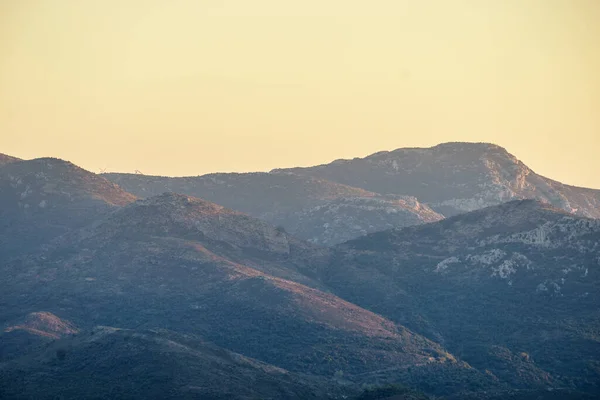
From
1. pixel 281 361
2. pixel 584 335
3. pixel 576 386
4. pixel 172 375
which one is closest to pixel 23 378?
pixel 172 375

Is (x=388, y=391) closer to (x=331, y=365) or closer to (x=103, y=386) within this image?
(x=331, y=365)

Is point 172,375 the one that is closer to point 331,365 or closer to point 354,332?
point 331,365

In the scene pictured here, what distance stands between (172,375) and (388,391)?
3077 centimetres

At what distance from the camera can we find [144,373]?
15062 centimetres

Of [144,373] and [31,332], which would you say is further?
[31,332]

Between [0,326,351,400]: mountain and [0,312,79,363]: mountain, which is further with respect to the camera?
[0,312,79,363]: mountain

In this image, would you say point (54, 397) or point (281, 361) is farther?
point (281, 361)

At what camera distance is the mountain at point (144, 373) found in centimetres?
14400

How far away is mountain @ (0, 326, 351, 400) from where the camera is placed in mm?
144000

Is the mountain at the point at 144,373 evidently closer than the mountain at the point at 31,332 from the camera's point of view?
Yes

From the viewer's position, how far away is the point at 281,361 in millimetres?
180125

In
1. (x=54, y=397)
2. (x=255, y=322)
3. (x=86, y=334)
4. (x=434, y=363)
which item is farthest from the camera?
(x=255, y=322)

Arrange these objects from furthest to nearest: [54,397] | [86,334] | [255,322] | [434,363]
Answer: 1. [255,322]
2. [434,363]
3. [86,334]
4. [54,397]

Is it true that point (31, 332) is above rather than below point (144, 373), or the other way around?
above
